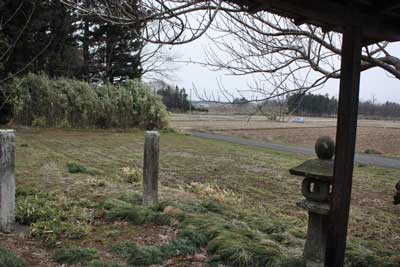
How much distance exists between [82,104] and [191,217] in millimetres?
→ 15485

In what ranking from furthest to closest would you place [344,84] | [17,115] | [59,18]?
[17,115], [59,18], [344,84]

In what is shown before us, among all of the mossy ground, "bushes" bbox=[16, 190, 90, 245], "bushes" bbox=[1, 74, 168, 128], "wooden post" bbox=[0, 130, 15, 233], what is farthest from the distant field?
"wooden post" bbox=[0, 130, 15, 233]

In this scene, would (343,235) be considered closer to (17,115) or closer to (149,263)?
(149,263)

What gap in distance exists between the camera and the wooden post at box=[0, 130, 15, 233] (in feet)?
12.0

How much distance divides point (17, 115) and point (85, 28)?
733 centimetres

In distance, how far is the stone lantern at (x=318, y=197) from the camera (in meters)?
3.10

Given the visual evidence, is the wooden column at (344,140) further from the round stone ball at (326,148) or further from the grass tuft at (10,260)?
the grass tuft at (10,260)

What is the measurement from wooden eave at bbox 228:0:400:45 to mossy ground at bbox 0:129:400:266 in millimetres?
1981

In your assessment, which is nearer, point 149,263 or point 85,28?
point 149,263

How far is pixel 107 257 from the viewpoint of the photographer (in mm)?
3223

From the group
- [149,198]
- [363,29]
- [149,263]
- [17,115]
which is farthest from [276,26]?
[17,115]

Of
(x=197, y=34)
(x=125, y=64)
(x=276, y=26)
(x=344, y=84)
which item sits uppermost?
(x=125, y=64)

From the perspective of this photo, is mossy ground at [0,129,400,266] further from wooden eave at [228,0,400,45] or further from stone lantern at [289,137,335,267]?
wooden eave at [228,0,400,45]

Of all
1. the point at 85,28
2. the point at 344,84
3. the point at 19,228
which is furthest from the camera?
the point at 85,28
